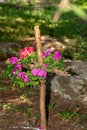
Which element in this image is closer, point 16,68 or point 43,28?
point 16,68

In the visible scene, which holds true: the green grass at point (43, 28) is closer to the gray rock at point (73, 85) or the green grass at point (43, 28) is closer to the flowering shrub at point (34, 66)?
the gray rock at point (73, 85)

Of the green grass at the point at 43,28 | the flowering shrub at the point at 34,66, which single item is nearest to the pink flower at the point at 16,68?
the flowering shrub at the point at 34,66

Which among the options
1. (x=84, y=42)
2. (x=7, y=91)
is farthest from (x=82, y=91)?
(x=84, y=42)

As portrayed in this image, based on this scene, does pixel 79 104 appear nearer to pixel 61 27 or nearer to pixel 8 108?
pixel 8 108

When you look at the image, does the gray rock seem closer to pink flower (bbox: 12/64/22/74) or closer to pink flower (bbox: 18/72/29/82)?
pink flower (bbox: 18/72/29/82)

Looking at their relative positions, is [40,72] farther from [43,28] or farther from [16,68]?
[43,28]

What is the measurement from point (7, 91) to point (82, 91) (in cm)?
155

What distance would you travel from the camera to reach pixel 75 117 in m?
6.24

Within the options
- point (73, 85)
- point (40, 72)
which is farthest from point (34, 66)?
point (73, 85)

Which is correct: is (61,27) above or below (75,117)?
above

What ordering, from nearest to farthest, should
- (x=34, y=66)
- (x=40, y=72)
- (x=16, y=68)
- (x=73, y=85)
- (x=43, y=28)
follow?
(x=40, y=72), (x=34, y=66), (x=16, y=68), (x=73, y=85), (x=43, y=28)

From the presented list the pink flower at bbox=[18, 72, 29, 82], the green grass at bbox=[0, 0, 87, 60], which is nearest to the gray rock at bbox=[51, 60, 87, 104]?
the pink flower at bbox=[18, 72, 29, 82]

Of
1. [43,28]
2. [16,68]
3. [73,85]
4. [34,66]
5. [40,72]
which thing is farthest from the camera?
[43,28]

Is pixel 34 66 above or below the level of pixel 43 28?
below
